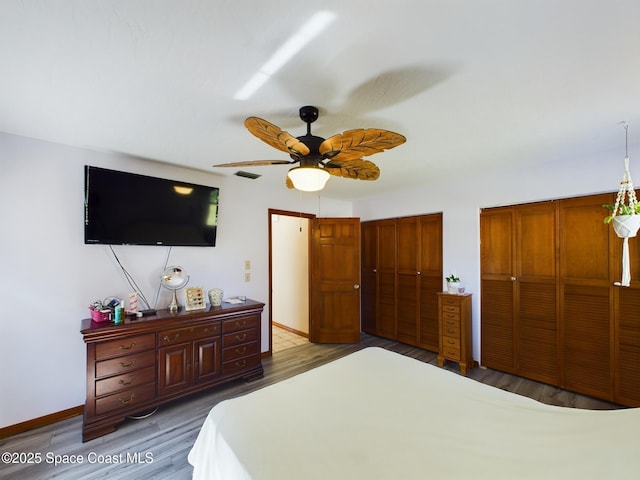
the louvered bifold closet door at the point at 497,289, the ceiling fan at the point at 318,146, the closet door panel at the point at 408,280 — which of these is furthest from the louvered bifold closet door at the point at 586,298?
the ceiling fan at the point at 318,146

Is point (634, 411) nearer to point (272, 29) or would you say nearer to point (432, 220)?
point (272, 29)

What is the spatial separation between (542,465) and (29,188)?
3914 millimetres

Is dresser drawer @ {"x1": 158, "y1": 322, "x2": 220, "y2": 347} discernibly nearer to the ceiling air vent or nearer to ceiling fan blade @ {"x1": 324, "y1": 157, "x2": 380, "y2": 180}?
the ceiling air vent

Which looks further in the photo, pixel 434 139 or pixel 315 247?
pixel 315 247

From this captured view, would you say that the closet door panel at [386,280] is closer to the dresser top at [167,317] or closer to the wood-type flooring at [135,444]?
the wood-type flooring at [135,444]

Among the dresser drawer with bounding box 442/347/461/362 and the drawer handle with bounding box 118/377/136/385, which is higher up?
the drawer handle with bounding box 118/377/136/385

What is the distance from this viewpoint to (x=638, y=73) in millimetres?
1479

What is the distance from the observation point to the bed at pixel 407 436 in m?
1.08

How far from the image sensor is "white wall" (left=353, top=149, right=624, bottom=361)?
2.68 m

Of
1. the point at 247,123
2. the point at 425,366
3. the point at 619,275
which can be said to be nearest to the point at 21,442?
the point at 247,123

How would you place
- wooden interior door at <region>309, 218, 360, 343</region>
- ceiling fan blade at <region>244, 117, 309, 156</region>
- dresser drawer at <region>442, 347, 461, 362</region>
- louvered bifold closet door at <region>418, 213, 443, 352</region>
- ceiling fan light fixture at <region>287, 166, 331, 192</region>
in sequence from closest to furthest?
1. ceiling fan blade at <region>244, 117, 309, 156</region>
2. ceiling fan light fixture at <region>287, 166, 331, 192</region>
3. dresser drawer at <region>442, 347, 461, 362</region>
4. louvered bifold closet door at <region>418, 213, 443, 352</region>
5. wooden interior door at <region>309, 218, 360, 343</region>

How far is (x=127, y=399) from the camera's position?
91.1 inches

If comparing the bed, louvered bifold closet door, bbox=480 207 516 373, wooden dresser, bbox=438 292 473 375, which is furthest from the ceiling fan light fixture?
louvered bifold closet door, bbox=480 207 516 373

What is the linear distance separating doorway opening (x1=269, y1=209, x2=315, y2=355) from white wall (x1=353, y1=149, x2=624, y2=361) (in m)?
1.63
